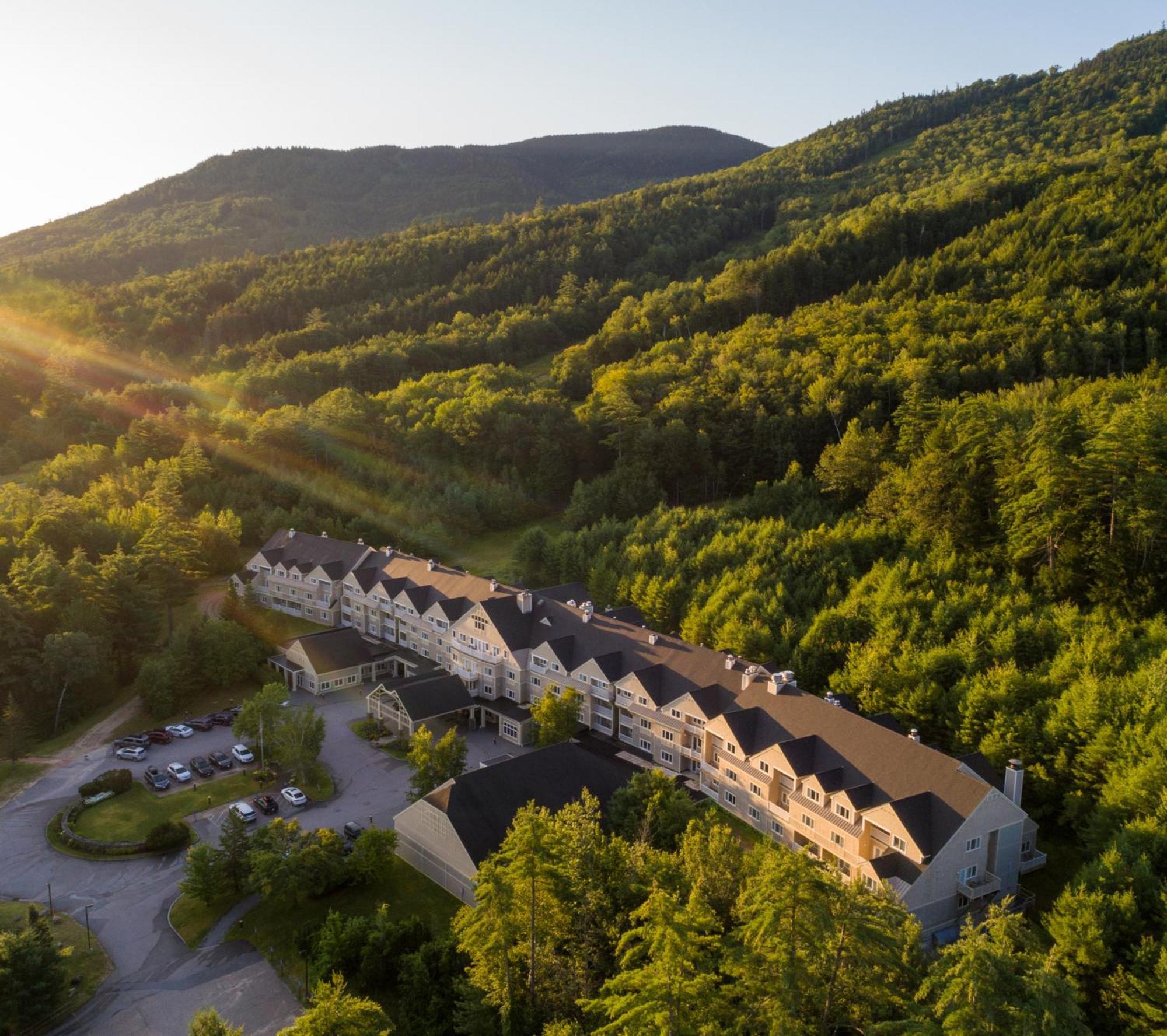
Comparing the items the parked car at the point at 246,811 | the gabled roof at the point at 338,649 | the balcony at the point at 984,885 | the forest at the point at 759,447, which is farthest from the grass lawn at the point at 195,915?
the balcony at the point at 984,885

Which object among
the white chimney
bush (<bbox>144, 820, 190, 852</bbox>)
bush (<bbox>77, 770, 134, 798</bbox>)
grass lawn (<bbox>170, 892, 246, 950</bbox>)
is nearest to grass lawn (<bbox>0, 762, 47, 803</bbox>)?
bush (<bbox>77, 770, 134, 798</bbox>)

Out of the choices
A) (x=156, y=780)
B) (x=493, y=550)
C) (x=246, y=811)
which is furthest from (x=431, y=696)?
(x=493, y=550)

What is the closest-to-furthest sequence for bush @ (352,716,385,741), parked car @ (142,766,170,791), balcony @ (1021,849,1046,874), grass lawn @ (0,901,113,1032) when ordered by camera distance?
grass lawn @ (0,901,113,1032) → balcony @ (1021,849,1046,874) → parked car @ (142,766,170,791) → bush @ (352,716,385,741)

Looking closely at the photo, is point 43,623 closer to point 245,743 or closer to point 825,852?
point 245,743

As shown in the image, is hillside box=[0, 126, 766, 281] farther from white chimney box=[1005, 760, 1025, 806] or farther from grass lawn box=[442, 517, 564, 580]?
white chimney box=[1005, 760, 1025, 806]

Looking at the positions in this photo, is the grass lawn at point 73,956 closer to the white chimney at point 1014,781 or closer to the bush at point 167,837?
the bush at point 167,837

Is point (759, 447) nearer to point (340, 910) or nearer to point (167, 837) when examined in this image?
point (340, 910)

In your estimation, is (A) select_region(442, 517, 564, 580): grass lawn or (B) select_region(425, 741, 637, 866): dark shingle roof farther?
(A) select_region(442, 517, 564, 580): grass lawn
